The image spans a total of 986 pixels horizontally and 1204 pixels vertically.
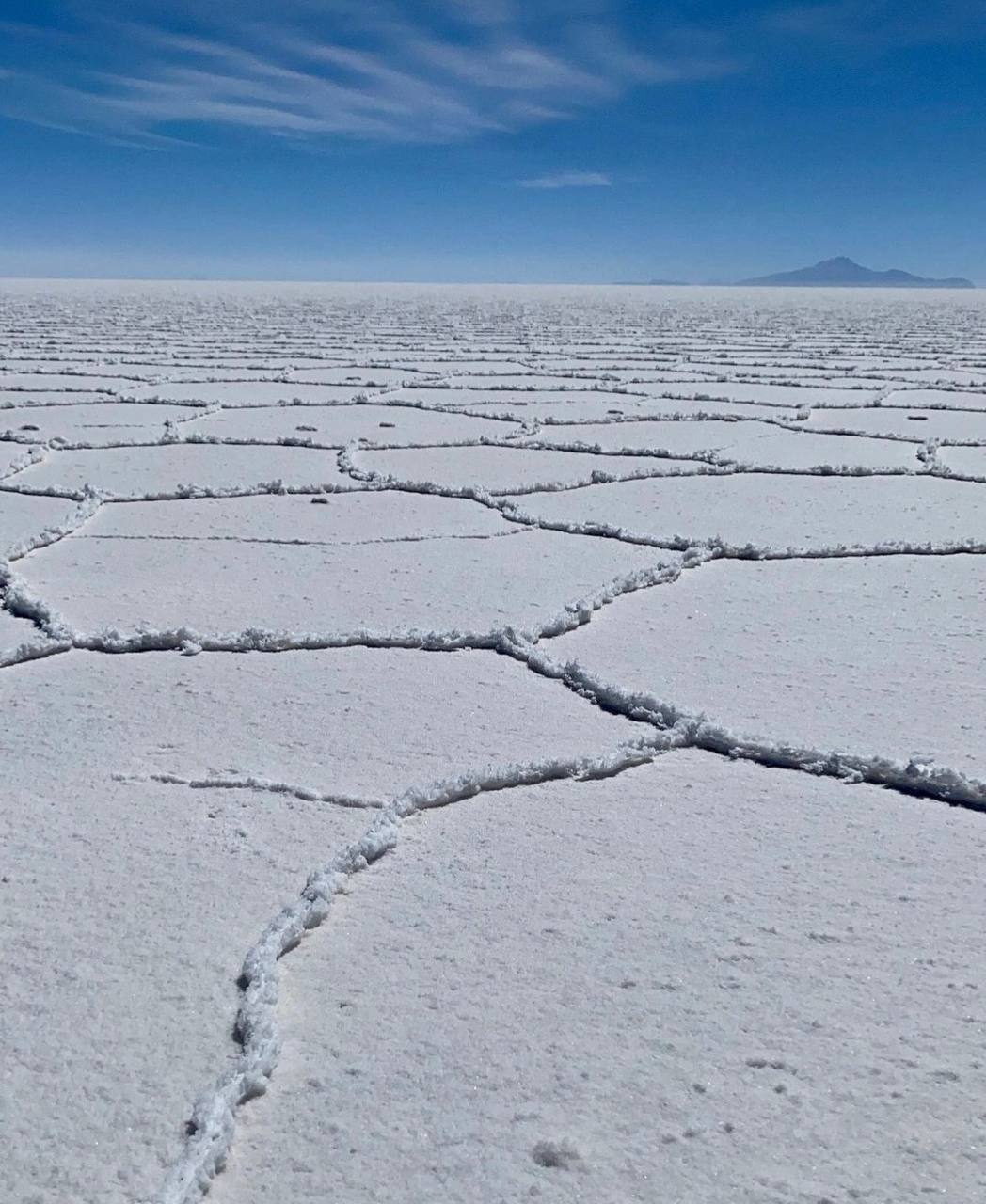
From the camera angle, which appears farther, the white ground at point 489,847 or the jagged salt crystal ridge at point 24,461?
the jagged salt crystal ridge at point 24,461

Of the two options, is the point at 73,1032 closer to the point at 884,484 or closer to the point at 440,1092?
the point at 440,1092

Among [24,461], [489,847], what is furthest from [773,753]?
[24,461]

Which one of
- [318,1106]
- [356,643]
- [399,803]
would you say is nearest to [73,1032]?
[318,1106]

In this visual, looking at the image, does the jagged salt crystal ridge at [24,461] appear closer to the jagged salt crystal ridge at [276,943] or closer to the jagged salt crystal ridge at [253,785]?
the jagged salt crystal ridge at [253,785]

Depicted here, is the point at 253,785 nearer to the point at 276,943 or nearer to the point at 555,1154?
the point at 276,943

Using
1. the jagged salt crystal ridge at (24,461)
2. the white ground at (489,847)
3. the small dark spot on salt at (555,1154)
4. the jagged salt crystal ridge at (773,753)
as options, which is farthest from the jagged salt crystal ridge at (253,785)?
the jagged salt crystal ridge at (24,461)

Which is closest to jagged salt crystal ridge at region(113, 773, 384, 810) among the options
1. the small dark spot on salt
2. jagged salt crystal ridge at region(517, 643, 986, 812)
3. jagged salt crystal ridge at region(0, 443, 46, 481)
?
jagged salt crystal ridge at region(517, 643, 986, 812)

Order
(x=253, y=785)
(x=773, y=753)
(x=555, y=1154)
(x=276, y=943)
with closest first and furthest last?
(x=555, y=1154) → (x=276, y=943) → (x=253, y=785) → (x=773, y=753)
